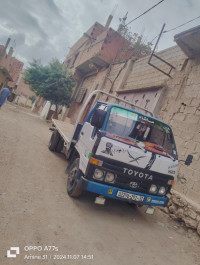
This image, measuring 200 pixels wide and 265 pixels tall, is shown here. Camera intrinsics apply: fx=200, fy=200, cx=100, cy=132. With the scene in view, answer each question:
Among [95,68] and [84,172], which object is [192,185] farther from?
[95,68]

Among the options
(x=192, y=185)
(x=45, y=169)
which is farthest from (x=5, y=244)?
(x=192, y=185)

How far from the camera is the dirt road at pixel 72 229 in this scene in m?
2.43

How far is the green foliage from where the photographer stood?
17.3m

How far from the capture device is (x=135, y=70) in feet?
35.2

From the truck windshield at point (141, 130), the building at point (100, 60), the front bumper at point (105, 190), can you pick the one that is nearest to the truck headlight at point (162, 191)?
the front bumper at point (105, 190)

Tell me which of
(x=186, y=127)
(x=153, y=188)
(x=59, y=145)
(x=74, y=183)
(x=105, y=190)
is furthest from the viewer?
(x=59, y=145)

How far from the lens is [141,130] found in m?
4.11

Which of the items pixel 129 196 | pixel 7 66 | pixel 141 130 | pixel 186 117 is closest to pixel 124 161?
pixel 129 196

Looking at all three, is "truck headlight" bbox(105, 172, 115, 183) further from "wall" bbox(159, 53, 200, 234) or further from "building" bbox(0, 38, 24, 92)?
"building" bbox(0, 38, 24, 92)

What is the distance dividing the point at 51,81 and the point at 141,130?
48.8 ft

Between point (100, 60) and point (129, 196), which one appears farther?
point (100, 60)

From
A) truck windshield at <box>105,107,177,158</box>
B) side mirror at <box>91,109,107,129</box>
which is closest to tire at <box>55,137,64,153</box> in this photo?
truck windshield at <box>105,107,177,158</box>

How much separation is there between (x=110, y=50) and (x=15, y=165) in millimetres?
12858

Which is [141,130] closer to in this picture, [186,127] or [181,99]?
[186,127]
